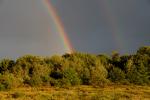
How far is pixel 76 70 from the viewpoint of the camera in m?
72.0

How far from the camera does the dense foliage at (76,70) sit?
68.4m

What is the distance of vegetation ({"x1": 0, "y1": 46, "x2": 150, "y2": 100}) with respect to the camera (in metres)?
68.3

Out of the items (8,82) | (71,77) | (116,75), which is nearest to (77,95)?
(8,82)

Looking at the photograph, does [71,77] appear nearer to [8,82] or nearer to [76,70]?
[76,70]

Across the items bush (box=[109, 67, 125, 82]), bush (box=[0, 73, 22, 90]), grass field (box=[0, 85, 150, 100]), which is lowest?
grass field (box=[0, 85, 150, 100])

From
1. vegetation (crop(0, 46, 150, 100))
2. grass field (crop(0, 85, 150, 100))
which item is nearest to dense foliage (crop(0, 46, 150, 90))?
vegetation (crop(0, 46, 150, 100))

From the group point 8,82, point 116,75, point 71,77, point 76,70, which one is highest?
point 76,70

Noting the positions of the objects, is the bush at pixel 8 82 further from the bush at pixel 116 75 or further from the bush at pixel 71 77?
the bush at pixel 116 75

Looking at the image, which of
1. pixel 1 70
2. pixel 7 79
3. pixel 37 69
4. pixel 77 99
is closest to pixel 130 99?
pixel 77 99

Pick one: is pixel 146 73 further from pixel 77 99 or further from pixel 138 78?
pixel 77 99

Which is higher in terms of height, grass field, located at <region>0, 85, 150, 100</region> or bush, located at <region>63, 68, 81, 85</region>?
bush, located at <region>63, 68, 81, 85</region>

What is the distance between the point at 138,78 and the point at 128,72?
206 cm

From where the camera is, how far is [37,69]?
239 feet

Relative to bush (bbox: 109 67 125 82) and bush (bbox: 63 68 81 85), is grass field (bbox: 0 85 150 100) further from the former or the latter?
bush (bbox: 109 67 125 82)
